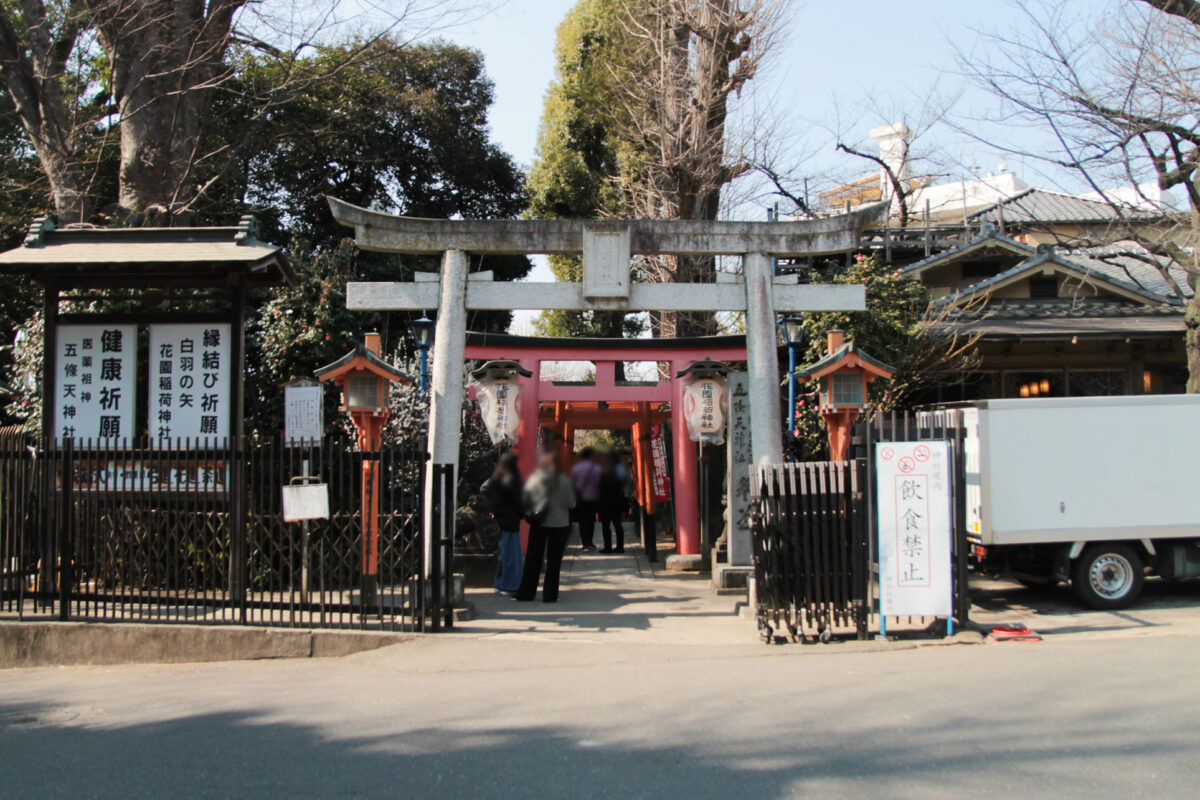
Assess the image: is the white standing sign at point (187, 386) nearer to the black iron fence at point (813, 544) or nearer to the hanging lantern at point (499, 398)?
the hanging lantern at point (499, 398)

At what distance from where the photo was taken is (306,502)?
8234 millimetres

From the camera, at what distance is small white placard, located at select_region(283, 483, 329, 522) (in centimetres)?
822

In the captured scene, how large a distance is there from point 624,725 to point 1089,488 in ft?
23.9

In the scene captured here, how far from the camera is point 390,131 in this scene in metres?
22.3

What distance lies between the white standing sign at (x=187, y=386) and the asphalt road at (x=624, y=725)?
2.62 meters

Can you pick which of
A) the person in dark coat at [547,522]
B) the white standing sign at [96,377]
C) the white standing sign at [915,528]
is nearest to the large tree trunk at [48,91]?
the white standing sign at [96,377]

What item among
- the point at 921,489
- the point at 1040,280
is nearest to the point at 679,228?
the point at 921,489

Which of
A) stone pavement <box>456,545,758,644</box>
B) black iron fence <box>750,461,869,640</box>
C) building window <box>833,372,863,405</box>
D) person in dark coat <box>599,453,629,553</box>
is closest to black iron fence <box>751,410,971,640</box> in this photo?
black iron fence <box>750,461,869,640</box>

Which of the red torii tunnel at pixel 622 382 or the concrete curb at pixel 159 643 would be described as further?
the red torii tunnel at pixel 622 382

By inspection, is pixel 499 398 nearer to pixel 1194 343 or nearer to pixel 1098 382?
pixel 1194 343

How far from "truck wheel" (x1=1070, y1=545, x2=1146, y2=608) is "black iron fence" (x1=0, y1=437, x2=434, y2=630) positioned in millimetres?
7362

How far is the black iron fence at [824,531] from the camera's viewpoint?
8250 millimetres

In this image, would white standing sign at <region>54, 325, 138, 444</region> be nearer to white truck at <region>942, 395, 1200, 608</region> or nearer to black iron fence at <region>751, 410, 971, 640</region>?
black iron fence at <region>751, 410, 971, 640</region>

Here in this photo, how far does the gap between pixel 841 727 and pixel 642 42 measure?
612 inches
